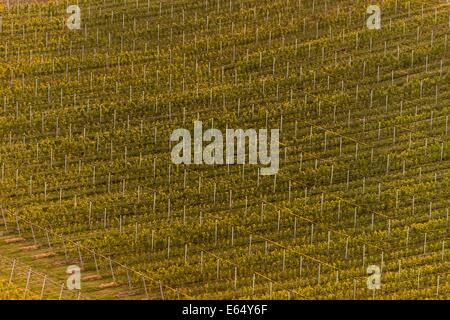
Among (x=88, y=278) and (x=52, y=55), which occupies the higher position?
(x=52, y=55)

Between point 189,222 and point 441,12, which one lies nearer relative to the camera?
point 189,222

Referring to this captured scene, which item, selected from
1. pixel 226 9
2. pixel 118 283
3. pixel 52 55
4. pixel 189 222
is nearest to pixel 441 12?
pixel 226 9

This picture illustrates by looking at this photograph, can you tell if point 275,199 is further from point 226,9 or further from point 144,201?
point 226,9

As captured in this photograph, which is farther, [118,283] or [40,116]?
[40,116]

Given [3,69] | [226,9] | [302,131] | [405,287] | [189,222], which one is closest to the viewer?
[405,287]

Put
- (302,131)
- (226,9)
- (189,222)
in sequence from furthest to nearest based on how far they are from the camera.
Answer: (226,9), (302,131), (189,222)

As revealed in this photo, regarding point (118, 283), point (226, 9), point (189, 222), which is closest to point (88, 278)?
point (118, 283)

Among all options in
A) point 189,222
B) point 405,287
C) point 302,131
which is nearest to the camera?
point 405,287

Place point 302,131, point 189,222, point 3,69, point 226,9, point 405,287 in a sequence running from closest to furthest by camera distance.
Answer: point 405,287, point 189,222, point 302,131, point 3,69, point 226,9

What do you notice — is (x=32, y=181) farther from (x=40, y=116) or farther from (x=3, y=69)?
(x=3, y=69)
